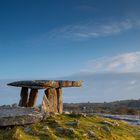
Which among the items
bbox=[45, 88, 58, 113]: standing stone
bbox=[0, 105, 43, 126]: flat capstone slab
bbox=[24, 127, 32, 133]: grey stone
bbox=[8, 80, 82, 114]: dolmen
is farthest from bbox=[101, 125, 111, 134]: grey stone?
bbox=[45, 88, 58, 113]: standing stone

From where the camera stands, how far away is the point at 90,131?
59.4 ft

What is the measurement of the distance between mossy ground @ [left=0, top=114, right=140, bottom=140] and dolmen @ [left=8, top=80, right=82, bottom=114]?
Result: 3.10 meters

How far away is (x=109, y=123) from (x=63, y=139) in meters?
5.25

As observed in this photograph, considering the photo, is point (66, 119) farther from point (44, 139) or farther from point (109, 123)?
point (44, 139)

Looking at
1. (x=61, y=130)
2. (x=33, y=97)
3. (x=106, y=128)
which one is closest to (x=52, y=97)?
(x=33, y=97)

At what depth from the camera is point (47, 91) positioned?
24.4m

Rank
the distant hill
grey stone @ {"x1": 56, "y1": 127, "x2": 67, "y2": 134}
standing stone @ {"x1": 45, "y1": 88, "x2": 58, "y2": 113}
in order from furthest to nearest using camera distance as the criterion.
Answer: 1. the distant hill
2. standing stone @ {"x1": 45, "y1": 88, "x2": 58, "y2": 113}
3. grey stone @ {"x1": 56, "y1": 127, "x2": 67, "y2": 134}

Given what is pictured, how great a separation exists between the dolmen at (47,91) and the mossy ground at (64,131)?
310 centimetres

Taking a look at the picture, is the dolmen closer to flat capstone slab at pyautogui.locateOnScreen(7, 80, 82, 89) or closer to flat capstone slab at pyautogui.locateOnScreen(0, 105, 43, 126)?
flat capstone slab at pyautogui.locateOnScreen(7, 80, 82, 89)

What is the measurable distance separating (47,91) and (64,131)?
7.15m

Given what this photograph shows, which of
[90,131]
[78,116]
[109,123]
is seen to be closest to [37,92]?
[78,116]

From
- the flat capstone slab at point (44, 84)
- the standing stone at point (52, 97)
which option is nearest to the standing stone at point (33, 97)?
the flat capstone slab at point (44, 84)

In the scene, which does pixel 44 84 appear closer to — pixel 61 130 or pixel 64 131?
pixel 61 130

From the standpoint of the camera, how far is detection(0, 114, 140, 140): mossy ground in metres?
16.5
